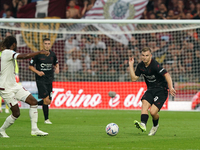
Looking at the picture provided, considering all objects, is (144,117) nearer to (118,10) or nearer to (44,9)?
(118,10)

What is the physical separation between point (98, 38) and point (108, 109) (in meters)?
3.93

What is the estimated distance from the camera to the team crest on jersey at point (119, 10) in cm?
2023

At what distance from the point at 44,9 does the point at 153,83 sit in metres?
13.4

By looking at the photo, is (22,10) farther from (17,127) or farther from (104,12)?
(17,127)

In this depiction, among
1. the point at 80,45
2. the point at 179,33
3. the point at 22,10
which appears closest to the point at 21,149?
the point at 80,45

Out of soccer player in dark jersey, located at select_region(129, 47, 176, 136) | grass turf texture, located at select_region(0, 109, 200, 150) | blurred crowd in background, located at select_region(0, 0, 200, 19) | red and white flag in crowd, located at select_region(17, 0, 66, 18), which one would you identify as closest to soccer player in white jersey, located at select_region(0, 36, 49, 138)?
grass turf texture, located at select_region(0, 109, 200, 150)

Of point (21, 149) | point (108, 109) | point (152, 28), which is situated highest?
point (152, 28)

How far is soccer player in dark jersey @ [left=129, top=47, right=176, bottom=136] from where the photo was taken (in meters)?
8.34

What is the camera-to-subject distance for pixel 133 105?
16.4 metres

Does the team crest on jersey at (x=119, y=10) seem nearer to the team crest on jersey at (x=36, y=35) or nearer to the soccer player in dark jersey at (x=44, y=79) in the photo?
the team crest on jersey at (x=36, y=35)

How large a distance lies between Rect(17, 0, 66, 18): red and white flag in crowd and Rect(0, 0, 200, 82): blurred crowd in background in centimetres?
238

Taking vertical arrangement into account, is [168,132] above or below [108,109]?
above

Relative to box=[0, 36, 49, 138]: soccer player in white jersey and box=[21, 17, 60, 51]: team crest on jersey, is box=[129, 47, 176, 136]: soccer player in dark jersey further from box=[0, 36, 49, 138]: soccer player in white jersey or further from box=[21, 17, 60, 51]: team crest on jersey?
box=[21, 17, 60, 51]: team crest on jersey

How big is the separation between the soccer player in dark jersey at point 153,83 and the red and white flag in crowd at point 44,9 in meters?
12.9
